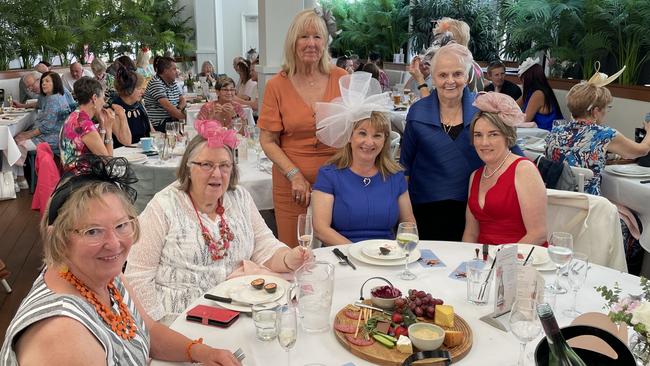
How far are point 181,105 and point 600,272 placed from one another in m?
5.64

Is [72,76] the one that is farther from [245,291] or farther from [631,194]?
[245,291]

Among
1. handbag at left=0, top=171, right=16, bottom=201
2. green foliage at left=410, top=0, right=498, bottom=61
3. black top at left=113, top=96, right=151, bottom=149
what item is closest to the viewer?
black top at left=113, top=96, right=151, bottom=149

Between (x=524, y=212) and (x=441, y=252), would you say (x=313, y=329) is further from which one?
(x=524, y=212)

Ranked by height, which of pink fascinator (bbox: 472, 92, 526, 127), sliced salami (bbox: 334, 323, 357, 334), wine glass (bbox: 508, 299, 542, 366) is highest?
pink fascinator (bbox: 472, 92, 526, 127)

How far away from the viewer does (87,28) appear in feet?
45.0

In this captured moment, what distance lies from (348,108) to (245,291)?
127cm

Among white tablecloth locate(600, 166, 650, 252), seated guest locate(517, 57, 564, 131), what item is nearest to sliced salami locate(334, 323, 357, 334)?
white tablecloth locate(600, 166, 650, 252)

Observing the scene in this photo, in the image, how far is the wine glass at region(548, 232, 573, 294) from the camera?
6.28 ft

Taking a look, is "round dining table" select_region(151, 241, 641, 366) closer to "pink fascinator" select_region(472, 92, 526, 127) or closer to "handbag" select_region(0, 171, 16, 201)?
"pink fascinator" select_region(472, 92, 526, 127)

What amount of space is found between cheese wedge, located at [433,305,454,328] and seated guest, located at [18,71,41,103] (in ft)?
29.3

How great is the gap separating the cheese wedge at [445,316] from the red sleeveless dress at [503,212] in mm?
1133

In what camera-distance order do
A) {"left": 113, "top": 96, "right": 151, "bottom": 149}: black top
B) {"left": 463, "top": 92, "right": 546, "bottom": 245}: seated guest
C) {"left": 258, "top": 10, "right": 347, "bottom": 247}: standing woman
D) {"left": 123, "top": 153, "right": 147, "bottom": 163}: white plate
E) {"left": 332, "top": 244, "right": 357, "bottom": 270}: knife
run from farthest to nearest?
{"left": 113, "top": 96, "right": 151, "bottom": 149}: black top, {"left": 123, "top": 153, "right": 147, "bottom": 163}: white plate, {"left": 258, "top": 10, "right": 347, "bottom": 247}: standing woman, {"left": 463, "top": 92, "right": 546, "bottom": 245}: seated guest, {"left": 332, "top": 244, "right": 357, "bottom": 270}: knife

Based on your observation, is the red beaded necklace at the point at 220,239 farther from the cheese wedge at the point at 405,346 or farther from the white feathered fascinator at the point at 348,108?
the cheese wedge at the point at 405,346

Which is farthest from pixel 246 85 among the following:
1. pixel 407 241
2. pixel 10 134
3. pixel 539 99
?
pixel 407 241
